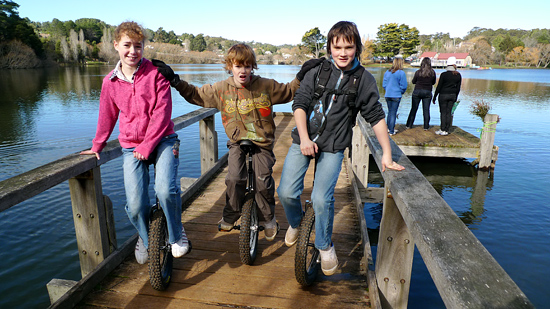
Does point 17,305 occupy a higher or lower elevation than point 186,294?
lower

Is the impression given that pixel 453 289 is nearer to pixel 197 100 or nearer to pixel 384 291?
pixel 384 291

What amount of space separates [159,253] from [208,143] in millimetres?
3640

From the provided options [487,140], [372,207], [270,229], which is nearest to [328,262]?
[270,229]

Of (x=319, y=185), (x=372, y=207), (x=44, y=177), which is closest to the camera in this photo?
(x=44, y=177)

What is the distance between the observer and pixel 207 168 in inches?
245

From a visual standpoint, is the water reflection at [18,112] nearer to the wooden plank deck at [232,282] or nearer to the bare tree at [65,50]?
the wooden plank deck at [232,282]

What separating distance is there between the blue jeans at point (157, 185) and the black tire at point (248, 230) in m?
0.53

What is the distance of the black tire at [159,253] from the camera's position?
2.61m

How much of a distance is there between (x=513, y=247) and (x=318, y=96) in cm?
615

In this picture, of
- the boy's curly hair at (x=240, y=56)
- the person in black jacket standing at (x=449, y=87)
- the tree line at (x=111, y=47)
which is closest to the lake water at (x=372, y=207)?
the person in black jacket standing at (x=449, y=87)

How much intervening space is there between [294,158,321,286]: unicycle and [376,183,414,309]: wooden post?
494 mm

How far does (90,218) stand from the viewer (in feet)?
9.59

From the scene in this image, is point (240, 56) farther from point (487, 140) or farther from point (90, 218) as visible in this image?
point (487, 140)

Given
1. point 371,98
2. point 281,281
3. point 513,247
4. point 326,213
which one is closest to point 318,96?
point 371,98
